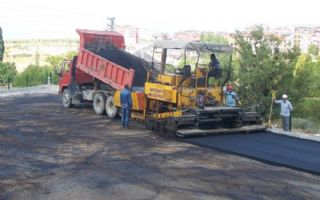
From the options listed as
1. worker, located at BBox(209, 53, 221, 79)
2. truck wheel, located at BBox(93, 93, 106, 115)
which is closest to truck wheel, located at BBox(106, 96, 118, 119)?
truck wheel, located at BBox(93, 93, 106, 115)

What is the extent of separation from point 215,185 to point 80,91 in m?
11.3

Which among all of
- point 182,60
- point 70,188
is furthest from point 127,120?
point 70,188

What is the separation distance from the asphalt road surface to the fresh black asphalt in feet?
0.95

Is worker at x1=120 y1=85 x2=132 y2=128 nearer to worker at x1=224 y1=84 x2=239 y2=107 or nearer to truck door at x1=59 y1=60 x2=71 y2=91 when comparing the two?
worker at x1=224 y1=84 x2=239 y2=107

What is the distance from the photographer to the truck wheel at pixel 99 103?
16375 mm

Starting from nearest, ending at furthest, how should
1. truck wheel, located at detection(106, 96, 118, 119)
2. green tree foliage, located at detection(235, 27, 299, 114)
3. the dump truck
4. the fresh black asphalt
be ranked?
the fresh black asphalt < the dump truck < truck wheel, located at detection(106, 96, 118, 119) < green tree foliage, located at detection(235, 27, 299, 114)

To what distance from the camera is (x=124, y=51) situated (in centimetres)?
1731

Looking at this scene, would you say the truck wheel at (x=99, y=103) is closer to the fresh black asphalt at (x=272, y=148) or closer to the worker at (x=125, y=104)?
the worker at (x=125, y=104)

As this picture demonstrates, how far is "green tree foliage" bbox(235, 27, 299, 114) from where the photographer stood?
17.3 meters

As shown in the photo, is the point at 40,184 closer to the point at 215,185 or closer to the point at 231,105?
the point at 215,185

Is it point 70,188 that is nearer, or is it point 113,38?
point 70,188

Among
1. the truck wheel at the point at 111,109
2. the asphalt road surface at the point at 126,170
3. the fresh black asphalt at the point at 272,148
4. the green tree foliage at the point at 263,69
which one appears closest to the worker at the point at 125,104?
the asphalt road surface at the point at 126,170

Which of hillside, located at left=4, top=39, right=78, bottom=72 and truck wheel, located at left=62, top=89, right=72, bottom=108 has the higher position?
hillside, located at left=4, top=39, right=78, bottom=72

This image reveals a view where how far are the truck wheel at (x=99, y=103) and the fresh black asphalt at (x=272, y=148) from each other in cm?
531
